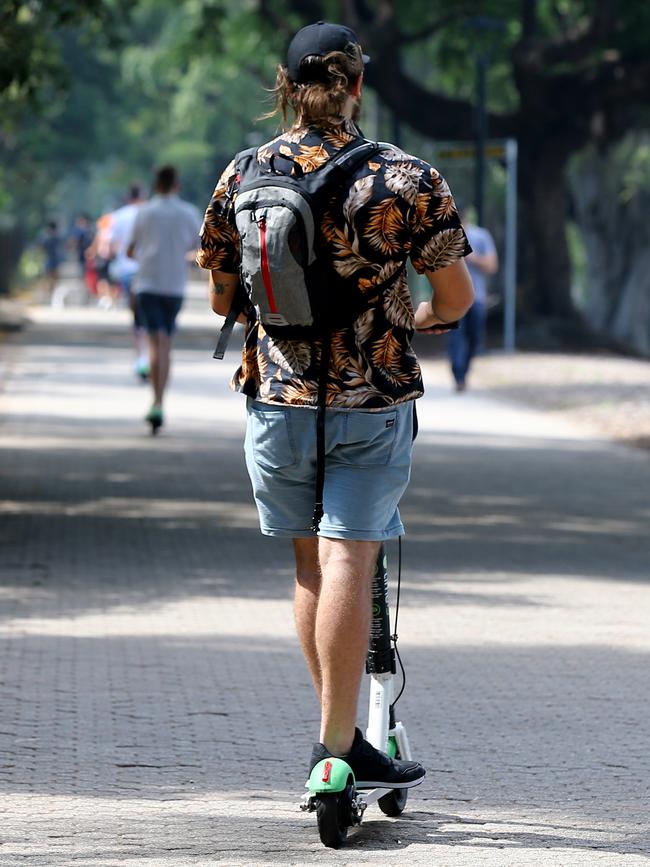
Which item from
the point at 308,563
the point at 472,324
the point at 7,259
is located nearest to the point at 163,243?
the point at 472,324

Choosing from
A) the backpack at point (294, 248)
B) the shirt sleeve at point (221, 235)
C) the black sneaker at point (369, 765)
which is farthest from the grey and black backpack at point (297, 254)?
the black sneaker at point (369, 765)

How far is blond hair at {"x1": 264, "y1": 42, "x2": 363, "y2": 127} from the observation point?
15.4ft

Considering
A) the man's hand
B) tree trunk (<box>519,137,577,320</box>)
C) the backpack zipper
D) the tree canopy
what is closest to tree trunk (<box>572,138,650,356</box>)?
the tree canopy

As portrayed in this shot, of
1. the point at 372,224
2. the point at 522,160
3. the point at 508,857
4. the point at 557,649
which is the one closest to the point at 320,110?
the point at 372,224

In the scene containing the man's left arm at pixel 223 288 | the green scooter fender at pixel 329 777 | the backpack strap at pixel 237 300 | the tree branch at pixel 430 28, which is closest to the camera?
the green scooter fender at pixel 329 777

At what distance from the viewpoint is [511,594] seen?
8.58 meters

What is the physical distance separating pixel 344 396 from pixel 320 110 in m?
0.68

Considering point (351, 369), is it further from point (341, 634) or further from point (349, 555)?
point (341, 634)

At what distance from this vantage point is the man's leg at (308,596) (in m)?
4.84

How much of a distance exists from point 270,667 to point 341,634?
7.62ft

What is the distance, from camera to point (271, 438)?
4.74 meters

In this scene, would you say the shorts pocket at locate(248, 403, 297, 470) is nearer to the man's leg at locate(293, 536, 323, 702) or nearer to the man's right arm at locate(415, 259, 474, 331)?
the man's leg at locate(293, 536, 323, 702)

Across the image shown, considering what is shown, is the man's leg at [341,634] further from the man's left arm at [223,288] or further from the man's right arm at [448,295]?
the man's left arm at [223,288]

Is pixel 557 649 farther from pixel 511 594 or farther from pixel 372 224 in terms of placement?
pixel 372 224
